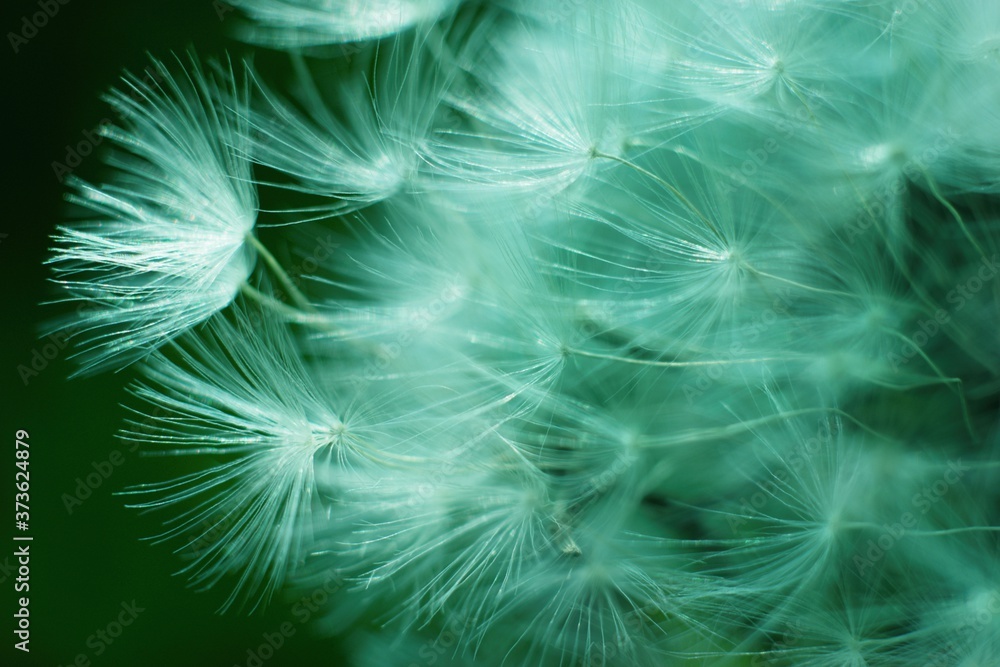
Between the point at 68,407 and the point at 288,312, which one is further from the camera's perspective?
the point at 68,407

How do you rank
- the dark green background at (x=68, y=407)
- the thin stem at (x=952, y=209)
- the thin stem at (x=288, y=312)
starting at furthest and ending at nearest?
the dark green background at (x=68, y=407)
the thin stem at (x=288, y=312)
the thin stem at (x=952, y=209)

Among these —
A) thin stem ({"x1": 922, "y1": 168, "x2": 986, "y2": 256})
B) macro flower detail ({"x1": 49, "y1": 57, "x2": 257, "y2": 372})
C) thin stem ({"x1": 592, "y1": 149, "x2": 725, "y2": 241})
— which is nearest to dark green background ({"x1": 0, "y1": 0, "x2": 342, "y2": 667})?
macro flower detail ({"x1": 49, "y1": 57, "x2": 257, "y2": 372})

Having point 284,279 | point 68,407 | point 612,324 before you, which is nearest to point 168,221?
point 284,279

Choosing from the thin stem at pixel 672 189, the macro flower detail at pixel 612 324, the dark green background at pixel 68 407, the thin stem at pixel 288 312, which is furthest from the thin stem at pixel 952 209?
the dark green background at pixel 68 407

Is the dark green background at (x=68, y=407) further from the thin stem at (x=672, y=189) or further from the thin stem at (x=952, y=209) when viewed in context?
the thin stem at (x=952, y=209)

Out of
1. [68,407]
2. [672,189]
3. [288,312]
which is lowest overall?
[68,407]

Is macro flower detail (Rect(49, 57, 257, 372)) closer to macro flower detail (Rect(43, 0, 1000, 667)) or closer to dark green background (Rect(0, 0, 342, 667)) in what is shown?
macro flower detail (Rect(43, 0, 1000, 667))

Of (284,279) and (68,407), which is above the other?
(284,279)

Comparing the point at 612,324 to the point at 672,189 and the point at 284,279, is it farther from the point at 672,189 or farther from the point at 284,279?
the point at 284,279

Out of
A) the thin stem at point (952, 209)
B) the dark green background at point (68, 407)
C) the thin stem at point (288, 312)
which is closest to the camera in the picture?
the thin stem at point (952, 209)
